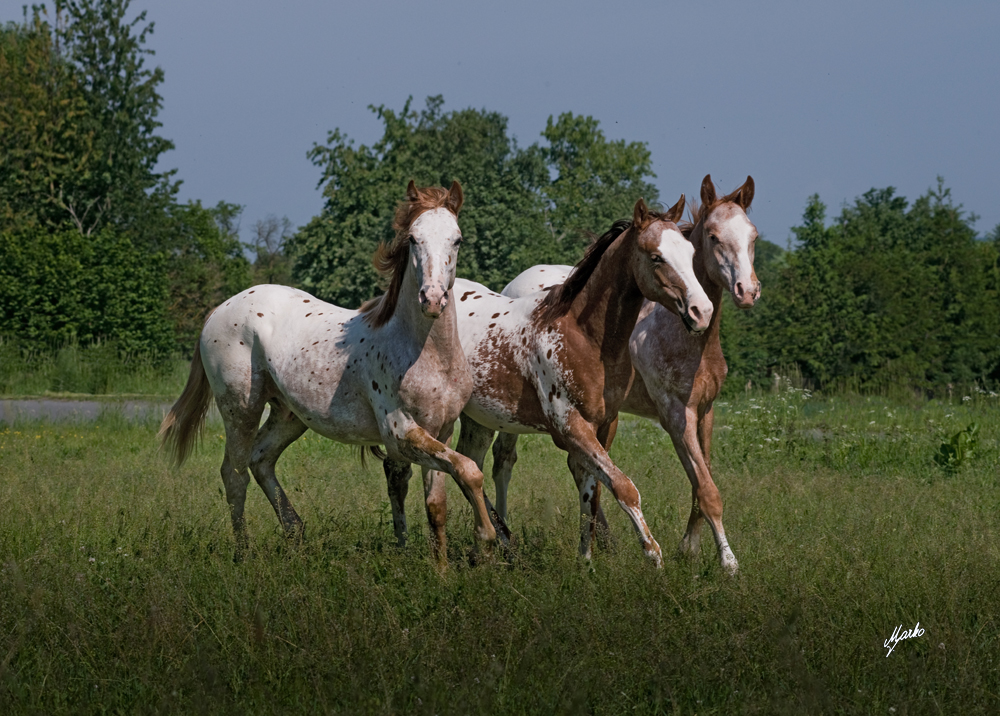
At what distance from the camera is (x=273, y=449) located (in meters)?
7.12

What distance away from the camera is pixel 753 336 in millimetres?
20609

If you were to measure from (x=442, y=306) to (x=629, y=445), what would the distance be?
6829mm

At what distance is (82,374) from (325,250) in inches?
365

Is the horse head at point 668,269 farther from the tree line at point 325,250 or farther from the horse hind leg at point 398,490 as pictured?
the tree line at point 325,250

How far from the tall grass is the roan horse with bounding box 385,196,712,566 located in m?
13.7

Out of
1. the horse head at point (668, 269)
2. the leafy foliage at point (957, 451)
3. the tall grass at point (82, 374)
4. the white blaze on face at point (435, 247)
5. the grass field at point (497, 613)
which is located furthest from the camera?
the tall grass at point (82, 374)

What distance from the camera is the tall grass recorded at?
1897 centimetres

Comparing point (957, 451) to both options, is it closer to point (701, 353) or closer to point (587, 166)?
point (701, 353)

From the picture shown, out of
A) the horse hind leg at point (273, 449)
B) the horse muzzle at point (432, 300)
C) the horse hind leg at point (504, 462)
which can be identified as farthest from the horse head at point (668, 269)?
the horse hind leg at point (273, 449)

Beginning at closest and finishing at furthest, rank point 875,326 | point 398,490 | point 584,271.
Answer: point 584,271 < point 398,490 < point 875,326

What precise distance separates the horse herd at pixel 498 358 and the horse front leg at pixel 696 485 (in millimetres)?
13

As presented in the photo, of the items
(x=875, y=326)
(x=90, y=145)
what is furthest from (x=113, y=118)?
(x=875, y=326)

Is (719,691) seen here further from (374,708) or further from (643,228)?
(643,228)

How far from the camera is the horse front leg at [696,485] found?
5.63m
